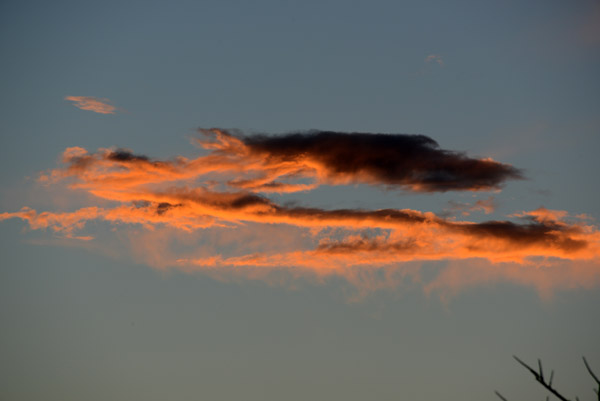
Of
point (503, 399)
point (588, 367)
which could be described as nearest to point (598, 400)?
point (588, 367)

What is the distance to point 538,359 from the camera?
19047mm

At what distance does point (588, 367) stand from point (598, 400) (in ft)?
2.41

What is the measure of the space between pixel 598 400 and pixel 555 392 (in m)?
1.09

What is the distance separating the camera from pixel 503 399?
18234mm

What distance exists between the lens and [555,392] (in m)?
18.3

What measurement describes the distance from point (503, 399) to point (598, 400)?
1994 millimetres

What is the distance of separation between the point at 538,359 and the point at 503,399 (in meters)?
1.33

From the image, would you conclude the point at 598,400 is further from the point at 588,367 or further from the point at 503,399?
the point at 503,399

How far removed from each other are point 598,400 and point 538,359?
1.34 meters

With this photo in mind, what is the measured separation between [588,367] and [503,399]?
5.88 ft

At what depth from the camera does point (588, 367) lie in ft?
60.8

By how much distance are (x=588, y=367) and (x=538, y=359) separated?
969 mm
